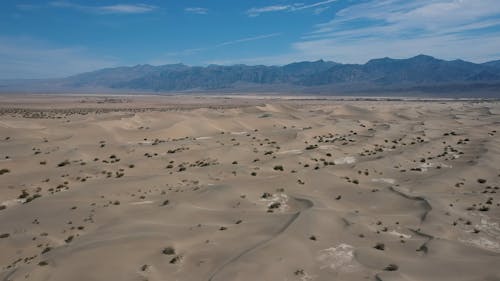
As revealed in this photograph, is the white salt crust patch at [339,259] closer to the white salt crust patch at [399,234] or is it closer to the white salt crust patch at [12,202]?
the white salt crust patch at [399,234]

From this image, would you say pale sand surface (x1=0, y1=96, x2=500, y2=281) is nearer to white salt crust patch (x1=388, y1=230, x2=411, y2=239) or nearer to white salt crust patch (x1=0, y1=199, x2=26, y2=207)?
white salt crust patch (x1=0, y1=199, x2=26, y2=207)

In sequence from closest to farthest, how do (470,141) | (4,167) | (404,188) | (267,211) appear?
(267,211), (404,188), (4,167), (470,141)

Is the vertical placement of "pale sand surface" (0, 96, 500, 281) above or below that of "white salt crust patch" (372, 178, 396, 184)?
above

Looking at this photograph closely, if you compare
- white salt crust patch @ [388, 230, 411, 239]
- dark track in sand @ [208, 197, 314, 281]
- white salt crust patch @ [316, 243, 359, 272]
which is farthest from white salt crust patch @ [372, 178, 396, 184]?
white salt crust patch @ [316, 243, 359, 272]

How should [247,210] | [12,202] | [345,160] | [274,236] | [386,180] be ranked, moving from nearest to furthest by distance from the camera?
[274,236] → [247,210] → [12,202] → [386,180] → [345,160]

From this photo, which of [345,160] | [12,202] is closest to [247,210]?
[12,202]

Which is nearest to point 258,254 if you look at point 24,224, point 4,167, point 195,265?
point 195,265

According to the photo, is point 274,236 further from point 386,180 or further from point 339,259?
point 386,180

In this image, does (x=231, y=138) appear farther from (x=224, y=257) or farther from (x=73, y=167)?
(x=224, y=257)
